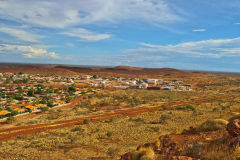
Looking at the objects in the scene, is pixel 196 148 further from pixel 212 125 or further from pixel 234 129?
pixel 212 125

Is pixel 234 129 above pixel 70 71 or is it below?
below

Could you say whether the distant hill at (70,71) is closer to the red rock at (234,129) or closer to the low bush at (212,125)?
the low bush at (212,125)

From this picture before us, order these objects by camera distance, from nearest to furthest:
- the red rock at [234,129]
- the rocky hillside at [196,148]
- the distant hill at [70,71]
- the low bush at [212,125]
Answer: the rocky hillside at [196,148], the red rock at [234,129], the low bush at [212,125], the distant hill at [70,71]

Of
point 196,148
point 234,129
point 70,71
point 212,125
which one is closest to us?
point 196,148

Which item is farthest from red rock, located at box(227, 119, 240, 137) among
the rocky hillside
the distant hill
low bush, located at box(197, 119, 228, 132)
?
the distant hill

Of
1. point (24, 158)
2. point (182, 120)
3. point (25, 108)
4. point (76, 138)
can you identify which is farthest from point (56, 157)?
point (25, 108)

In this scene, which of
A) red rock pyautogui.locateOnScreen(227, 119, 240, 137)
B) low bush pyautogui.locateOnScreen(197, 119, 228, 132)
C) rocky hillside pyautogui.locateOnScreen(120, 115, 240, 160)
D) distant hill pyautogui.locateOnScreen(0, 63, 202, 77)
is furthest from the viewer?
distant hill pyautogui.locateOnScreen(0, 63, 202, 77)

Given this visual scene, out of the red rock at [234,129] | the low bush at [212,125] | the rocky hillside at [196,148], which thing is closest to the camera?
the rocky hillside at [196,148]

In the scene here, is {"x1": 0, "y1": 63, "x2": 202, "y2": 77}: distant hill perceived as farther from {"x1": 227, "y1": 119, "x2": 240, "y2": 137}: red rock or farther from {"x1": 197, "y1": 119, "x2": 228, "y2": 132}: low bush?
{"x1": 227, "y1": 119, "x2": 240, "y2": 137}: red rock

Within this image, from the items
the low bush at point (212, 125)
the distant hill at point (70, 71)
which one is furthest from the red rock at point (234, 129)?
the distant hill at point (70, 71)

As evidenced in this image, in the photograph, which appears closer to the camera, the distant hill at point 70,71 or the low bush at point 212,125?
the low bush at point 212,125

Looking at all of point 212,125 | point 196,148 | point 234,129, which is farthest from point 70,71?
point 196,148
